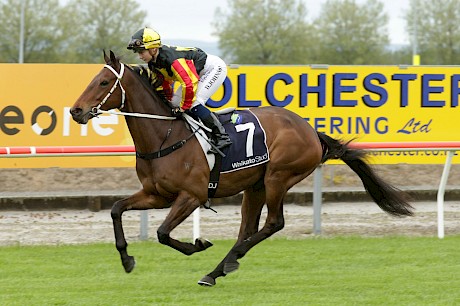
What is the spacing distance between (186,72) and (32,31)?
996 inches

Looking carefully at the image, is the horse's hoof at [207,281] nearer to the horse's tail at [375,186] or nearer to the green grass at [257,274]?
the green grass at [257,274]

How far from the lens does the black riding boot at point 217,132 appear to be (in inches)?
238

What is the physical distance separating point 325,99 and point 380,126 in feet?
2.25

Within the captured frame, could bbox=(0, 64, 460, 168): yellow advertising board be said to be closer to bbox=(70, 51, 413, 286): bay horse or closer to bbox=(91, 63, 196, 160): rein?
bbox=(70, 51, 413, 286): bay horse

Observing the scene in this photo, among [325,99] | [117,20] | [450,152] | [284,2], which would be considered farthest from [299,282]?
[284,2]

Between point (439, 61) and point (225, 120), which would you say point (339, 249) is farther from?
point (439, 61)

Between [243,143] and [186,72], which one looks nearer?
[186,72]

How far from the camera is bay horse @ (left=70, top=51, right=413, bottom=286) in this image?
5734mm

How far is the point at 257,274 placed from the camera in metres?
6.27

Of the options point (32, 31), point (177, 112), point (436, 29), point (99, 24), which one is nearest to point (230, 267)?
point (177, 112)

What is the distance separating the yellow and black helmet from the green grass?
144 centimetres

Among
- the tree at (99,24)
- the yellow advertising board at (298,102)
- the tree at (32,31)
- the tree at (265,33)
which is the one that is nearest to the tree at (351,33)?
the tree at (265,33)

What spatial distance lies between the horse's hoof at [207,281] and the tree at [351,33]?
28013 millimetres

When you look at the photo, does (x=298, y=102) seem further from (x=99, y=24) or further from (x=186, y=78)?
(x=99, y=24)
